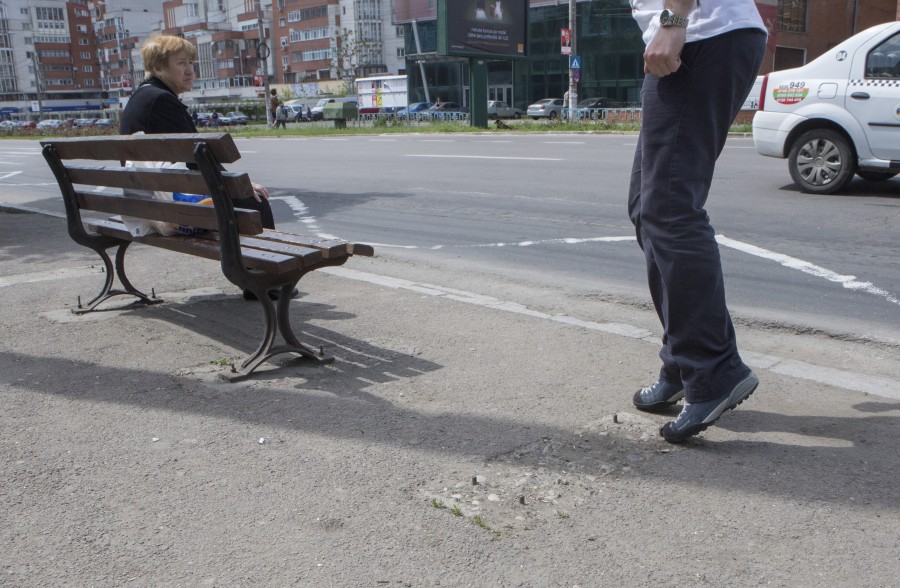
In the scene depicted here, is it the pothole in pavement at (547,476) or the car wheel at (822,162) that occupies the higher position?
the car wheel at (822,162)

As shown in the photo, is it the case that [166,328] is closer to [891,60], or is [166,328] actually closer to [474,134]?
[891,60]

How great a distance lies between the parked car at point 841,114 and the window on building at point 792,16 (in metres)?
41.6

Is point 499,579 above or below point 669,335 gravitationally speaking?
below

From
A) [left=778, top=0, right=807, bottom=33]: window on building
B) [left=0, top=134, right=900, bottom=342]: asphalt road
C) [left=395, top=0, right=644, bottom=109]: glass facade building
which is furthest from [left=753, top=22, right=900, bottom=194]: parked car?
[left=395, top=0, right=644, bottom=109]: glass facade building

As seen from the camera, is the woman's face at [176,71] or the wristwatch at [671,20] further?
the woman's face at [176,71]

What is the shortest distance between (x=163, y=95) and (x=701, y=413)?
372 cm

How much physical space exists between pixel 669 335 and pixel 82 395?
250 cm

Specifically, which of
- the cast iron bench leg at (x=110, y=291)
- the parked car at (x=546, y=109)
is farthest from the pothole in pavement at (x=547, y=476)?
the parked car at (x=546, y=109)

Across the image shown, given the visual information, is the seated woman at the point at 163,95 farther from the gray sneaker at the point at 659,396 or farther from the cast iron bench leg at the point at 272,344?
the gray sneaker at the point at 659,396

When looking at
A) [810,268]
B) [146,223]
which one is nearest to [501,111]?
[810,268]

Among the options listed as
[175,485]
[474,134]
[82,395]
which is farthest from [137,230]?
[474,134]

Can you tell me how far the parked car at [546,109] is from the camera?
54.9m

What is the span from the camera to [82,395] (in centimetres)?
380

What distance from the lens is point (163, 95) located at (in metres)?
5.18
